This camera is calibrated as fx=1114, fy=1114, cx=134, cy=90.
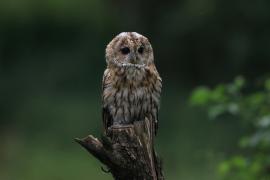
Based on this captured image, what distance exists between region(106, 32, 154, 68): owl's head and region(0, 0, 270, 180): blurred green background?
19.4ft

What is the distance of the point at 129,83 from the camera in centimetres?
648

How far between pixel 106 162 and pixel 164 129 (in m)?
10.2

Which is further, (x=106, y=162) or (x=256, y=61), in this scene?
(x=256, y=61)

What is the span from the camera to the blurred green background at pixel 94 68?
1434 centimetres

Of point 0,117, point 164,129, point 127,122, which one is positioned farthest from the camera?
point 0,117

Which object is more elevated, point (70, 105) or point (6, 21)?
point (6, 21)

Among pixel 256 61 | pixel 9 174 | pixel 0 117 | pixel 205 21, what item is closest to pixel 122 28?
pixel 205 21

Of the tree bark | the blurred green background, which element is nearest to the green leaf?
the tree bark

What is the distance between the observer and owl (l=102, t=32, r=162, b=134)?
Answer: 6418 mm

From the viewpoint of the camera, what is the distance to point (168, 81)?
20.2 meters

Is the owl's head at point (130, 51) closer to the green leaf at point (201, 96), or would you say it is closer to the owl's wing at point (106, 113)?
the owl's wing at point (106, 113)

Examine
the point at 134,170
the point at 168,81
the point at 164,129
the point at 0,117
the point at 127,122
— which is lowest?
the point at 134,170

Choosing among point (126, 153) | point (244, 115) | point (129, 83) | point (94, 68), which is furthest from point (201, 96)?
point (94, 68)

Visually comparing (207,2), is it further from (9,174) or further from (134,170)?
(134,170)
